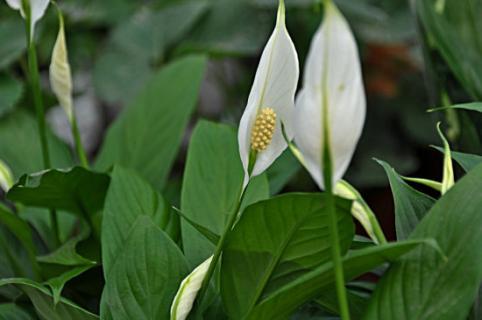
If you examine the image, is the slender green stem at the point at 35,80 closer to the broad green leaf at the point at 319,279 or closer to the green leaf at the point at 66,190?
the green leaf at the point at 66,190

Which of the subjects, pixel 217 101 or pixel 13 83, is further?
pixel 217 101

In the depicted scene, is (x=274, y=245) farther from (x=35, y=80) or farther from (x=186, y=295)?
(x=35, y=80)

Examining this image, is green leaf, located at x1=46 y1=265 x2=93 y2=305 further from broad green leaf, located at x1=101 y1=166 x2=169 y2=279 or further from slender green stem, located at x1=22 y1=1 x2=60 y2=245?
slender green stem, located at x1=22 y1=1 x2=60 y2=245

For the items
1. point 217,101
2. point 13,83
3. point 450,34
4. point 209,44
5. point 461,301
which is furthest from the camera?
point 217,101

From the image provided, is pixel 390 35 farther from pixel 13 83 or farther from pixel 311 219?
pixel 311 219

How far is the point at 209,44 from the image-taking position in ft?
4.56

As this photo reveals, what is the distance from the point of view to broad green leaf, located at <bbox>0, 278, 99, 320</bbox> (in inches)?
22.3

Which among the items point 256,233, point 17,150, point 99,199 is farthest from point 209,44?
point 256,233

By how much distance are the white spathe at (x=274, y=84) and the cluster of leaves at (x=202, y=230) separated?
0.05 meters

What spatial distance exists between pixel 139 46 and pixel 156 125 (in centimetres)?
52

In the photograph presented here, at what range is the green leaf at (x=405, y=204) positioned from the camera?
1.87ft

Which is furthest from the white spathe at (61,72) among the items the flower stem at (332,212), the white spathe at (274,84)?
the flower stem at (332,212)

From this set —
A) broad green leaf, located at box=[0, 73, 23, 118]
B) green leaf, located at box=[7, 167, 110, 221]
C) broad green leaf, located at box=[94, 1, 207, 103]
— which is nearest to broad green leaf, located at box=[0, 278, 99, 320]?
green leaf, located at box=[7, 167, 110, 221]

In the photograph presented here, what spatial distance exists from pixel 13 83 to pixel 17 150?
0.21 metres
